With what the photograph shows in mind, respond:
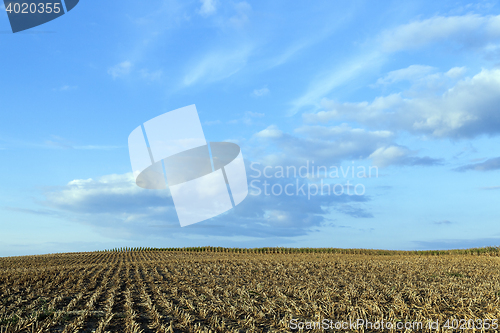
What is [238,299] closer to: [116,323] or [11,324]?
[116,323]

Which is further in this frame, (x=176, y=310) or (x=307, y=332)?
(x=176, y=310)

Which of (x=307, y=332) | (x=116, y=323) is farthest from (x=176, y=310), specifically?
(x=307, y=332)

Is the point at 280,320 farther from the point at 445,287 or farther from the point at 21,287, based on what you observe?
the point at 21,287

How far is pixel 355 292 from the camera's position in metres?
13.6

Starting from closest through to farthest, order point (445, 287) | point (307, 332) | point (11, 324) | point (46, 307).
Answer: point (307, 332) → point (11, 324) → point (46, 307) → point (445, 287)

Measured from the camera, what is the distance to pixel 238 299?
42.7 feet

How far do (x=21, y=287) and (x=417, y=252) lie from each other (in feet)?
196

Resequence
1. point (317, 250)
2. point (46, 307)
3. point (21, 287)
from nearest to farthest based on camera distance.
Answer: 1. point (46, 307)
2. point (21, 287)
3. point (317, 250)

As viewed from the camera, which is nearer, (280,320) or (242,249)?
(280,320)

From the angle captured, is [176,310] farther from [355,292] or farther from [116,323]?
[355,292]

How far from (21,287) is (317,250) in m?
53.2

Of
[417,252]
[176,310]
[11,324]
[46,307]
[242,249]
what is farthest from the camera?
[242,249]

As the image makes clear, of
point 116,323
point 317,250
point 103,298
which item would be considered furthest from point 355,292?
point 317,250

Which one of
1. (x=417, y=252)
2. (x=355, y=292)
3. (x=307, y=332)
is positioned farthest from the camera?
(x=417, y=252)
